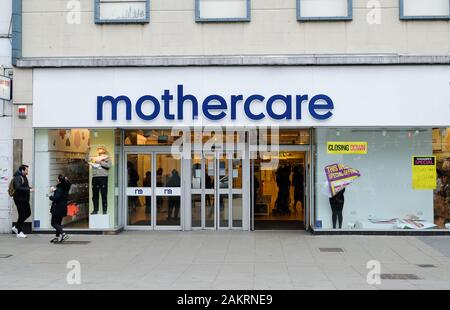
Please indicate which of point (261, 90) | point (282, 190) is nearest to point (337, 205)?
point (282, 190)

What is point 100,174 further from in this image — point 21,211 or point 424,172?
point 424,172

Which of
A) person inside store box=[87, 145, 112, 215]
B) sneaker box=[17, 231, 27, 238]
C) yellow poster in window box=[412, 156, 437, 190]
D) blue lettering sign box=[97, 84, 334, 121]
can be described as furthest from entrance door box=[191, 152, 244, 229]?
yellow poster in window box=[412, 156, 437, 190]

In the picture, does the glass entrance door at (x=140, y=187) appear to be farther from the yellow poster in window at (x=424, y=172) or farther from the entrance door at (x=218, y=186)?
the yellow poster in window at (x=424, y=172)

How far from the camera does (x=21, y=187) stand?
14.6 meters

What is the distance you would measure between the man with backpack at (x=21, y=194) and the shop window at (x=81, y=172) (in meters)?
0.63

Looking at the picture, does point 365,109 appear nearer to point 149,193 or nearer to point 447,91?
point 447,91

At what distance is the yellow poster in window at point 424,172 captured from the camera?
15297 mm

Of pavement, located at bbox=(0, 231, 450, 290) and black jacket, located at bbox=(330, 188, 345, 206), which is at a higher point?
black jacket, located at bbox=(330, 188, 345, 206)

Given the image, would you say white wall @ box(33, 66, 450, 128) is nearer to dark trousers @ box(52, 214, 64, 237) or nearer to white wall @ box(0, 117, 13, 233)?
white wall @ box(0, 117, 13, 233)

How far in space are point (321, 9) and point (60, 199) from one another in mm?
8159

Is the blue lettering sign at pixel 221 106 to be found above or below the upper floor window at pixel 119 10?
below

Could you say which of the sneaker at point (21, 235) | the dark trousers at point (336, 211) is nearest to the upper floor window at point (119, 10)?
the sneaker at point (21, 235)

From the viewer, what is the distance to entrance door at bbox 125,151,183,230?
16.2 m

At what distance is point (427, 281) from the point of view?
980 cm
